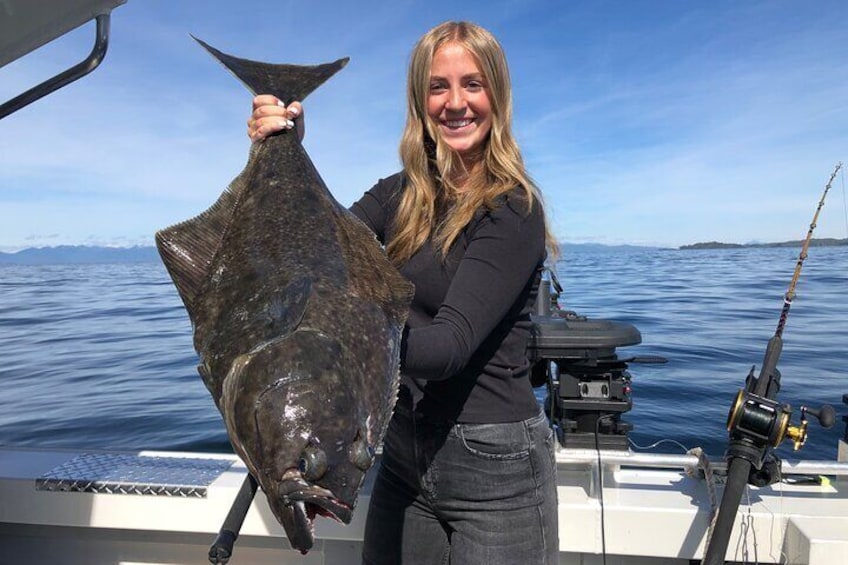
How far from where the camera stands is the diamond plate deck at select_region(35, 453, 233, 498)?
3.36m

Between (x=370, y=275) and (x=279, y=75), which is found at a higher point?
(x=279, y=75)

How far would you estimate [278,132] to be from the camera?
89.5 inches

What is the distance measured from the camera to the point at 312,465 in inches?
53.1

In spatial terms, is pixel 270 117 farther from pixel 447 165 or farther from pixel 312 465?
pixel 312 465

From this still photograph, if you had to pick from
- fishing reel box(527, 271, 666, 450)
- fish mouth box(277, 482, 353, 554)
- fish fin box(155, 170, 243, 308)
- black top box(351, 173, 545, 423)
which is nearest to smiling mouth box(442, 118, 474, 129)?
black top box(351, 173, 545, 423)

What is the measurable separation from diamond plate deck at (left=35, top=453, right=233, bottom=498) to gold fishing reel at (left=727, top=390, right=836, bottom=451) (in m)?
2.87

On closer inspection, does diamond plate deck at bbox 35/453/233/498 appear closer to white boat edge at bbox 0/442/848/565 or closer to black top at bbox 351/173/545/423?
white boat edge at bbox 0/442/848/565

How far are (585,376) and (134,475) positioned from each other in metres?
2.75

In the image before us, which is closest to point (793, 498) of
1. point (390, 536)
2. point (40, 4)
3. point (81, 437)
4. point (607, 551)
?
point (607, 551)

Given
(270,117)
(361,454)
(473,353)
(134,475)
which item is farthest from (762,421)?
(134,475)

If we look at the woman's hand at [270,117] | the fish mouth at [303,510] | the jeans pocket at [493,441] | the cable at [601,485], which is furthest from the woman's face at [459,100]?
the cable at [601,485]

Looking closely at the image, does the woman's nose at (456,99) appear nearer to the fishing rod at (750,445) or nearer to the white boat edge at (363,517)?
the fishing rod at (750,445)

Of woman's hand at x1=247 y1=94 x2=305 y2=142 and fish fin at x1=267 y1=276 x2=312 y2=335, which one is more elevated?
woman's hand at x1=247 y1=94 x2=305 y2=142

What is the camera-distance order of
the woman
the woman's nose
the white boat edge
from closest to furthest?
the woman → the woman's nose → the white boat edge
